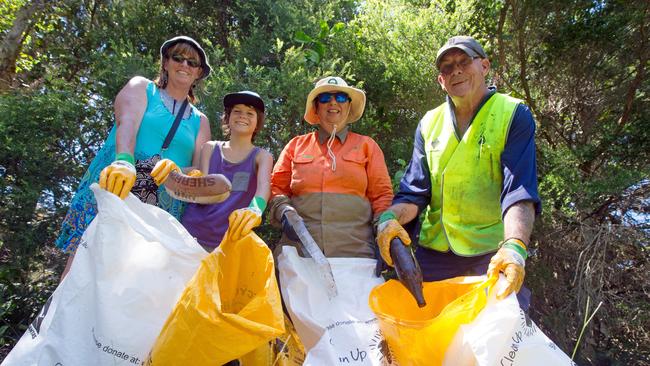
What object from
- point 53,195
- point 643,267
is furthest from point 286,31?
point 643,267

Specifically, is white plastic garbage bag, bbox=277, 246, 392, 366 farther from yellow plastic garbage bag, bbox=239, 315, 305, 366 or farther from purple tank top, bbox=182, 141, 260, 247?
purple tank top, bbox=182, 141, 260, 247

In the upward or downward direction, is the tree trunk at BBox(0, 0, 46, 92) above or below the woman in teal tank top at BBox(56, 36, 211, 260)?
above

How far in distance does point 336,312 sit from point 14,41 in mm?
4739

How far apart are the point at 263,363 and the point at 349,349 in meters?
0.51

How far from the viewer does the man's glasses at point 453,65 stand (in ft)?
6.72

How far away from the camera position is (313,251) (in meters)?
2.08

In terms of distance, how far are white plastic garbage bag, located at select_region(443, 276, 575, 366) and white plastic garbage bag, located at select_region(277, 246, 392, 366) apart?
344mm

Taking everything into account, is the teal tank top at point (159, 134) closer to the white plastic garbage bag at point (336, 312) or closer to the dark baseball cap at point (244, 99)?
the dark baseball cap at point (244, 99)

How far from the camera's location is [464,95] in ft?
6.77

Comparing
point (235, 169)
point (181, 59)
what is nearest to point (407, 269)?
point (235, 169)

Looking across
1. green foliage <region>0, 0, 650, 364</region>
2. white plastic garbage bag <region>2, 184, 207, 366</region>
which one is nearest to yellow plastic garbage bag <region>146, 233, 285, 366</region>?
white plastic garbage bag <region>2, 184, 207, 366</region>

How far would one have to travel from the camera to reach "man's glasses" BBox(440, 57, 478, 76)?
2049mm

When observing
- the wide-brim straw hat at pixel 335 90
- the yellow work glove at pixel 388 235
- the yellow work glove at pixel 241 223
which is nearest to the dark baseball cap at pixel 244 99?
the wide-brim straw hat at pixel 335 90

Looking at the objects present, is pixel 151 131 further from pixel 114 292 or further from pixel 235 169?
pixel 114 292
